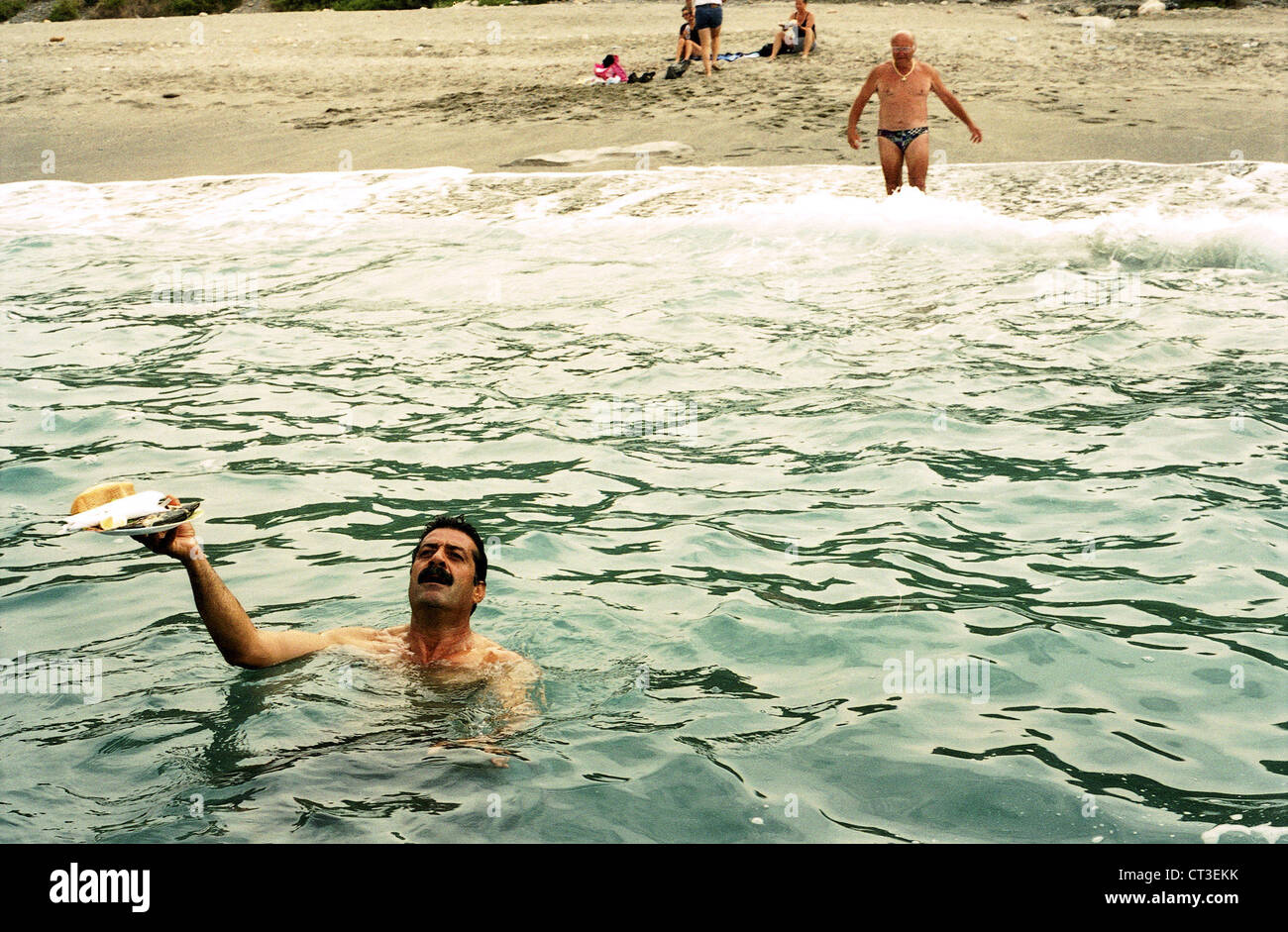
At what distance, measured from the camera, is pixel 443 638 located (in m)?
5.52

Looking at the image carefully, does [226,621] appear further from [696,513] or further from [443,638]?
[696,513]

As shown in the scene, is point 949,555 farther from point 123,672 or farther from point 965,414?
point 123,672

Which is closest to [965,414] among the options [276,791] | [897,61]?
[276,791]

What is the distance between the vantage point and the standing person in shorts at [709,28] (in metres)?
18.9

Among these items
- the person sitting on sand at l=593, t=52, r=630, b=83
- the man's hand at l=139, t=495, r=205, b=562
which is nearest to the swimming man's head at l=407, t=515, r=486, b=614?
the man's hand at l=139, t=495, r=205, b=562

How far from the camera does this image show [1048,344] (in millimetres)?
9656

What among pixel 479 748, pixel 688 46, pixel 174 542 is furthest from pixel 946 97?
pixel 174 542

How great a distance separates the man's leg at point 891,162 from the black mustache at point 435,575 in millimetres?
9519

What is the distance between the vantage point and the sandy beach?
16.6 m

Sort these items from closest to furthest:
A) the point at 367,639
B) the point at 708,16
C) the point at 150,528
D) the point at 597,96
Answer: the point at 150,528, the point at 367,639, the point at 708,16, the point at 597,96

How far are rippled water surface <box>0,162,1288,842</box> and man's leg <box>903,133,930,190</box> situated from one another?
45cm

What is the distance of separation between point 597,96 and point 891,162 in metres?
6.89

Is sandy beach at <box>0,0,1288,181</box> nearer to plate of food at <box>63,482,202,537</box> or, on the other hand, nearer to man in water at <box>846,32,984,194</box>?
man in water at <box>846,32,984,194</box>

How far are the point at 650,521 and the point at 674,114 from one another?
12335 mm
